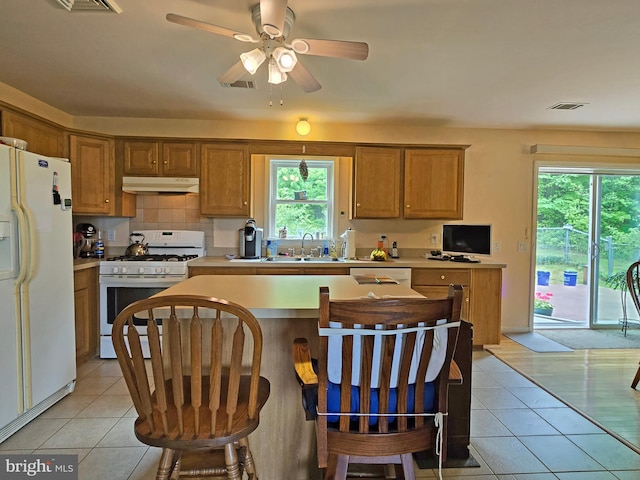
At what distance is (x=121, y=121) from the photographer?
3863 millimetres

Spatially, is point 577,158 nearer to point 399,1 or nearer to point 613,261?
point 613,261

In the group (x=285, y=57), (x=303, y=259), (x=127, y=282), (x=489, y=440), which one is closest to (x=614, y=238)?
(x=489, y=440)

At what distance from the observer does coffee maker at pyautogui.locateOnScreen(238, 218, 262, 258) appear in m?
3.79

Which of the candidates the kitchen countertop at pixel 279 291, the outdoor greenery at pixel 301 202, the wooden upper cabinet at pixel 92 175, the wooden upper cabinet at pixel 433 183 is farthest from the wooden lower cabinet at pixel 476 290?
the wooden upper cabinet at pixel 92 175

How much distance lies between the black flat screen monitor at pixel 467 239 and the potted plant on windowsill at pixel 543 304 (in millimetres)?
1408

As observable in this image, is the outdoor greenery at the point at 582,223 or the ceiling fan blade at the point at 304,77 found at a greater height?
the ceiling fan blade at the point at 304,77

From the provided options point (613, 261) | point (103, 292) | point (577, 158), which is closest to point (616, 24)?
point (577, 158)

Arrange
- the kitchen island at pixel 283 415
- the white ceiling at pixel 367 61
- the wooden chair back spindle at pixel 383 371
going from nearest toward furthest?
the wooden chair back spindle at pixel 383 371 → the kitchen island at pixel 283 415 → the white ceiling at pixel 367 61

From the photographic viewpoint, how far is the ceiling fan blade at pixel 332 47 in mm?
1733

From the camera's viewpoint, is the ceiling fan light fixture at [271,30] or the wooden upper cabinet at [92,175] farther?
the wooden upper cabinet at [92,175]

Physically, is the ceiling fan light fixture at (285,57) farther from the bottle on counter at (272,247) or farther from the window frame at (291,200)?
the bottle on counter at (272,247)

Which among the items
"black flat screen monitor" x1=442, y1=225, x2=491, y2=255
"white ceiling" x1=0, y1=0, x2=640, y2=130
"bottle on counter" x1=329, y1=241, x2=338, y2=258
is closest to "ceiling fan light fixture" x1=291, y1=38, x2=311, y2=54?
"white ceiling" x1=0, y1=0, x2=640, y2=130

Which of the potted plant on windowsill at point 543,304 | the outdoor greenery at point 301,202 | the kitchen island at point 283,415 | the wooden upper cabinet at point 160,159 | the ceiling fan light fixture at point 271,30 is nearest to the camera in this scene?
the ceiling fan light fixture at point 271,30

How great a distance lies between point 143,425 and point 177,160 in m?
3.01
